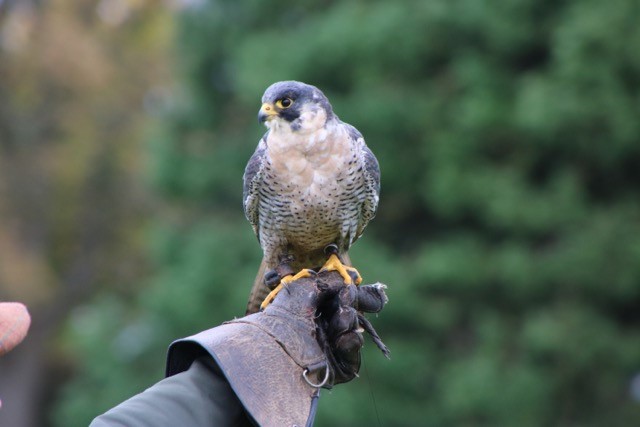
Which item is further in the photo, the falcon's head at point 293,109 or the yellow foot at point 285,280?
A: the falcon's head at point 293,109

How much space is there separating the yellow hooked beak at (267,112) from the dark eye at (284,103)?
22mm

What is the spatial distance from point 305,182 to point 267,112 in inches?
11.4

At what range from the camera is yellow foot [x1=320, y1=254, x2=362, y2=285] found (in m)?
3.46

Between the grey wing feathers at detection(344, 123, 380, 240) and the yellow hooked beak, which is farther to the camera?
the grey wing feathers at detection(344, 123, 380, 240)

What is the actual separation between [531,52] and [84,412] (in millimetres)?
6871

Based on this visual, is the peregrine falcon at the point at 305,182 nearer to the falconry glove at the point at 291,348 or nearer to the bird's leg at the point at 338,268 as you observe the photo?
the bird's leg at the point at 338,268

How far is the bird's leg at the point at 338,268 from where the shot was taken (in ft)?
11.4

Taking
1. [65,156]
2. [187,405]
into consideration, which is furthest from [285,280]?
[65,156]

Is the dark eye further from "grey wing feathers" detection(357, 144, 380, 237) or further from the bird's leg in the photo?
the bird's leg

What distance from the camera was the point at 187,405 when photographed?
2.32m

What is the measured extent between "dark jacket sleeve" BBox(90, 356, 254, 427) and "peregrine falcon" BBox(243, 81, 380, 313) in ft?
3.11

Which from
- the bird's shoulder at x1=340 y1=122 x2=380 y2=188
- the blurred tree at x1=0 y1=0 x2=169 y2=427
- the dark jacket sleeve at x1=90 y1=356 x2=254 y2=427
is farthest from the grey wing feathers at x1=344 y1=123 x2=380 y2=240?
the blurred tree at x1=0 y1=0 x2=169 y2=427

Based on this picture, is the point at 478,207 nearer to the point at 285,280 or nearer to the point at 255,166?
the point at 255,166

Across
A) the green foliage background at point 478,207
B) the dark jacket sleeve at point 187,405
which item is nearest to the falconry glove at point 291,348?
the dark jacket sleeve at point 187,405
